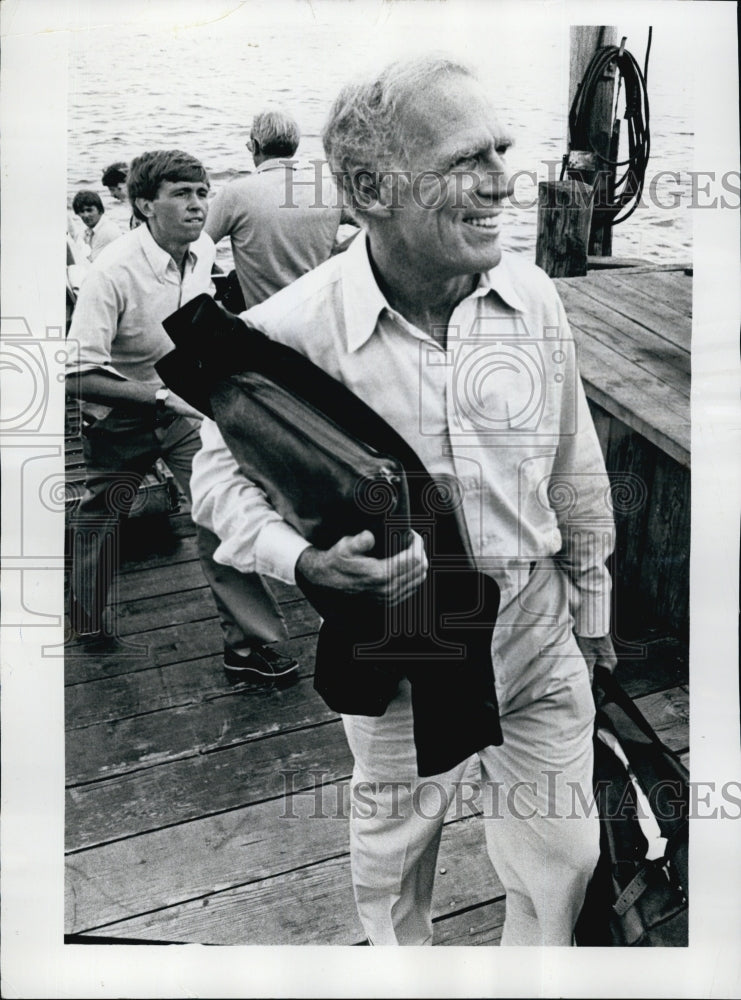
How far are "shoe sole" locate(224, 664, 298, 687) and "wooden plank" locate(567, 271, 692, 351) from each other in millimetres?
718

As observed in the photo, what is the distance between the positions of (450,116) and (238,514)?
63cm

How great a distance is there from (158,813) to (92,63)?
111 cm

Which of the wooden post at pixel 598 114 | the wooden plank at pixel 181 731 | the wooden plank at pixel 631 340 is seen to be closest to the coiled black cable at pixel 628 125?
the wooden post at pixel 598 114

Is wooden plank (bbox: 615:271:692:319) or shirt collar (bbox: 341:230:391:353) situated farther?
wooden plank (bbox: 615:271:692:319)

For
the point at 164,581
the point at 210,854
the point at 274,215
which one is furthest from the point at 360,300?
the point at 210,854

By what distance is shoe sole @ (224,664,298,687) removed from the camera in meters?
1.66

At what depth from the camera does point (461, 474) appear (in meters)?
1.57

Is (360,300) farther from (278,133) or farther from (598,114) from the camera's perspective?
(598,114)

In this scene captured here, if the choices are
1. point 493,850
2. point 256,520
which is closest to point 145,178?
point 256,520

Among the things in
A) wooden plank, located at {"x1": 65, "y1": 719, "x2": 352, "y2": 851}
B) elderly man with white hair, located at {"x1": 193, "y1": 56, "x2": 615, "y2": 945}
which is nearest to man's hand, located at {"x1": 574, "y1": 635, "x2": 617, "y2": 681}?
elderly man with white hair, located at {"x1": 193, "y1": 56, "x2": 615, "y2": 945}

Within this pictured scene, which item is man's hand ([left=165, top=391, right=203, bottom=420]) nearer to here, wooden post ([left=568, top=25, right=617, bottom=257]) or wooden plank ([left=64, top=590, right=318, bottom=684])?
wooden plank ([left=64, top=590, right=318, bottom=684])

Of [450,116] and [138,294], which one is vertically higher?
[450,116]

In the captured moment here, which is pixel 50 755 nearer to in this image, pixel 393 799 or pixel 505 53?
pixel 393 799

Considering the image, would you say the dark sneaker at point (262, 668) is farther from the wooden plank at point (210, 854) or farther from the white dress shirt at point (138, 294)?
the white dress shirt at point (138, 294)
